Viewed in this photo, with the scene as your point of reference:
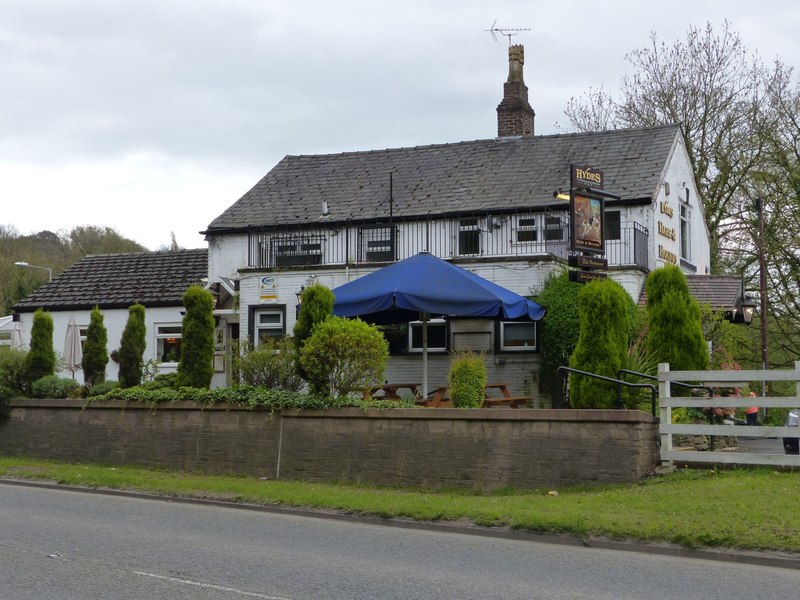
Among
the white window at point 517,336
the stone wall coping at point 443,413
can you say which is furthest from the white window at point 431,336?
the stone wall coping at point 443,413

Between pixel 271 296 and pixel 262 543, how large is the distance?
14.5 meters

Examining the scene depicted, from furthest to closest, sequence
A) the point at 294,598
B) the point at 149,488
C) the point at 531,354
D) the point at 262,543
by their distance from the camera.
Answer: the point at 531,354, the point at 149,488, the point at 262,543, the point at 294,598

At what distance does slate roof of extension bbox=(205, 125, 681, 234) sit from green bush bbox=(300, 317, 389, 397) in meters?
9.72

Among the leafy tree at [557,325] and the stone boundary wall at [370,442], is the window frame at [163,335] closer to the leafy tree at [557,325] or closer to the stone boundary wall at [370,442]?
the stone boundary wall at [370,442]

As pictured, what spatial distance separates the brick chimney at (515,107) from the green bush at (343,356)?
1539 centimetres

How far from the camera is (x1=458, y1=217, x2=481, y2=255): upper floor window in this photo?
25.8 m

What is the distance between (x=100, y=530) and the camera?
1153cm

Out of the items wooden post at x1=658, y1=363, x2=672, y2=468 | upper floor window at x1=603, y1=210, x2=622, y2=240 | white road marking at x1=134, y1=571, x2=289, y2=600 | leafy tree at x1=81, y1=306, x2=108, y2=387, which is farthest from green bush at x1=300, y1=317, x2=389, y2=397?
upper floor window at x1=603, y1=210, x2=622, y2=240

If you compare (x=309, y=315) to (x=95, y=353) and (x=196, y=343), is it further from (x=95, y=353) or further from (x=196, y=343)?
(x=95, y=353)

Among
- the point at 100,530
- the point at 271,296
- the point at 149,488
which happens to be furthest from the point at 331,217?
the point at 100,530

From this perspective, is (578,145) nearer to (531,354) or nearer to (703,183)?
(531,354)

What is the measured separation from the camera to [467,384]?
1662cm

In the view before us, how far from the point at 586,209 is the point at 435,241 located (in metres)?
5.70

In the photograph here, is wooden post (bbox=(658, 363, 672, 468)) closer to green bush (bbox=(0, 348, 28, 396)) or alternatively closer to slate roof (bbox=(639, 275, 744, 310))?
slate roof (bbox=(639, 275, 744, 310))
